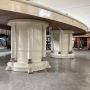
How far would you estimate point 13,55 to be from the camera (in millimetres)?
4543

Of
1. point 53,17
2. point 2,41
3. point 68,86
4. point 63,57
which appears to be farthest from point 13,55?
point 2,41

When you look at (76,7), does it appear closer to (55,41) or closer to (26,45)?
(55,41)

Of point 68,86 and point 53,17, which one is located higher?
point 53,17

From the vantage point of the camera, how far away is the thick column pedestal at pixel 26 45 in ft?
14.4

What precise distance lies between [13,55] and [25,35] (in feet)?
1.94

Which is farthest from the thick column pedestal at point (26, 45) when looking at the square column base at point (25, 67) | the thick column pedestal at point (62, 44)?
the thick column pedestal at point (62, 44)

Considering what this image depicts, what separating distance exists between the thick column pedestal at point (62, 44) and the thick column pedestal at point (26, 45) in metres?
3.18

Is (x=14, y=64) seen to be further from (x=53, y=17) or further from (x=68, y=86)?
(x=68, y=86)

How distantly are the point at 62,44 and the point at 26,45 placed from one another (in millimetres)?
3432

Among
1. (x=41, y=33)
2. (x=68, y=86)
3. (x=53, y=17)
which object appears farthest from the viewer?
(x=41, y=33)

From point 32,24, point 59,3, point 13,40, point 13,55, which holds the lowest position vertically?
point 13,55

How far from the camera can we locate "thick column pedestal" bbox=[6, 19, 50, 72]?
439 cm

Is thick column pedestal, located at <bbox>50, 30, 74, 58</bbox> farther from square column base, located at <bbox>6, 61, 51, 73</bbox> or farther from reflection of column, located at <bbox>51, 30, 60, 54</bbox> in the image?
square column base, located at <bbox>6, 61, 51, 73</bbox>

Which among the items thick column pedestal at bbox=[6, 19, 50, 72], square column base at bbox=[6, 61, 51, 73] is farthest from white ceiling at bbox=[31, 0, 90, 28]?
square column base at bbox=[6, 61, 51, 73]
